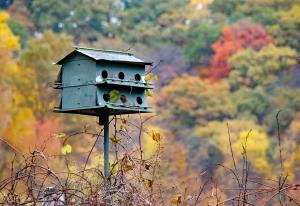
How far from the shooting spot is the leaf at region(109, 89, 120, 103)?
5.09 m

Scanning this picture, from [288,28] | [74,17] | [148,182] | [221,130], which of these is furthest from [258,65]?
[148,182]

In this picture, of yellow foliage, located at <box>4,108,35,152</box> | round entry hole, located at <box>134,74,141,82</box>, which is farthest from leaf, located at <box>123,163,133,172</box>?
yellow foliage, located at <box>4,108,35,152</box>

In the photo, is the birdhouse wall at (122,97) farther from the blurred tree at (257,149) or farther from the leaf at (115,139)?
the blurred tree at (257,149)

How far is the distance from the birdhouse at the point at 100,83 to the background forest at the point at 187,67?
67.9ft

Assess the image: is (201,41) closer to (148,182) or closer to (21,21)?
(21,21)

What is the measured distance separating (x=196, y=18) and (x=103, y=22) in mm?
5185

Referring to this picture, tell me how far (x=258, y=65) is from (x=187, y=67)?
18.3 feet

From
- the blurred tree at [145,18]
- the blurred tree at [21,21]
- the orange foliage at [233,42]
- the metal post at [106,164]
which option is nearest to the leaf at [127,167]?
the metal post at [106,164]

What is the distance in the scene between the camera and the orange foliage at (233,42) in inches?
2009

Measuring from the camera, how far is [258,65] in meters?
47.4

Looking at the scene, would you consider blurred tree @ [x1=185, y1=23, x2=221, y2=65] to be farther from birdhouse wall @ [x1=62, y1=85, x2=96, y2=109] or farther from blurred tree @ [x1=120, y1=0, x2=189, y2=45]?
birdhouse wall @ [x1=62, y1=85, x2=96, y2=109]

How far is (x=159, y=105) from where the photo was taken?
44.0m

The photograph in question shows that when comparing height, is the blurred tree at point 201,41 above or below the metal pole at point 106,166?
above

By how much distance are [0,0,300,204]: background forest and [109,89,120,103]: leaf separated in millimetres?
20949
